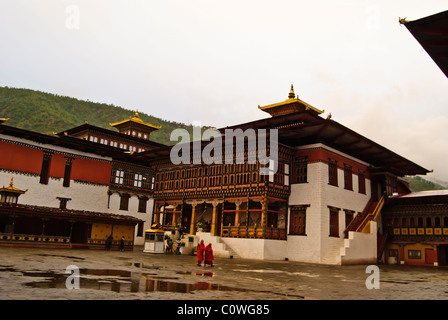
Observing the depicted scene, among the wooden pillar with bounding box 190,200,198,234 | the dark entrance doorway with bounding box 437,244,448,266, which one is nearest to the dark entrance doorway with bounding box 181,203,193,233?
the wooden pillar with bounding box 190,200,198,234

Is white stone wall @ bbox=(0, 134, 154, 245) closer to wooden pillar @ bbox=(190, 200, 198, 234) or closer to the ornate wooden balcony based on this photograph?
wooden pillar @ bbox=(190, 200, 198, 234)

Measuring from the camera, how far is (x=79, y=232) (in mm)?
28609

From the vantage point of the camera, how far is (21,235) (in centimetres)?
2433

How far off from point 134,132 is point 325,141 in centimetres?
3516

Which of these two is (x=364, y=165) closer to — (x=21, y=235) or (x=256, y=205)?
(x=256, y=205)

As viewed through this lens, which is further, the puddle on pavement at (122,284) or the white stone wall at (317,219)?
the white stone wall at (317,219)

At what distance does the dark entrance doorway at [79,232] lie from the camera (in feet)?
92.5

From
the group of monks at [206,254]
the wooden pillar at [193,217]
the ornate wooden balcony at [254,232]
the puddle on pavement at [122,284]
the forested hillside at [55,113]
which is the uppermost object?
the forested hillside at [55,113]

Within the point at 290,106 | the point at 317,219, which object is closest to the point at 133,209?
the point at 290,106

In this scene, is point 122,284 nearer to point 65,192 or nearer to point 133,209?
point 65,192

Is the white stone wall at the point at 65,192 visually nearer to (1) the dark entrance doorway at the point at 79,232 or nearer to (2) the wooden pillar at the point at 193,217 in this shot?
(1) the dark entrance doorway at the point at 79,232

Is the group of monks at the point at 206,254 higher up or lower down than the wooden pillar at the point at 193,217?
lower down

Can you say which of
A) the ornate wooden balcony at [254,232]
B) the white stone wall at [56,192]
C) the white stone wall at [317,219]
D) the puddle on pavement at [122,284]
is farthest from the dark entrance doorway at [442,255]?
the white stone wall at [56,192]
